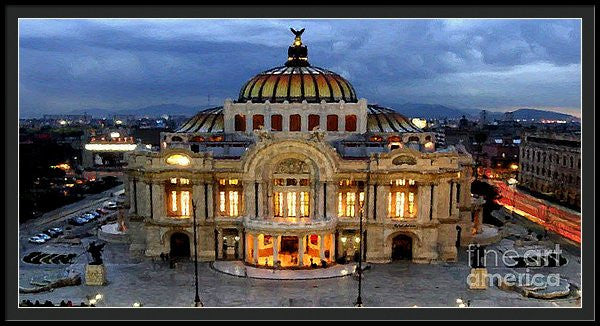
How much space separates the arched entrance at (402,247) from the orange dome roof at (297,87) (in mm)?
16923

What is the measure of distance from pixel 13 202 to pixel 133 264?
2778 centimetres

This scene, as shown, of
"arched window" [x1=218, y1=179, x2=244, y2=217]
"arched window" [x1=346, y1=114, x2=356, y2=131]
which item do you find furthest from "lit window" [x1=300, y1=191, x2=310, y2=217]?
"arched window" [x1=346, y1=114, x2=356, y2=131]

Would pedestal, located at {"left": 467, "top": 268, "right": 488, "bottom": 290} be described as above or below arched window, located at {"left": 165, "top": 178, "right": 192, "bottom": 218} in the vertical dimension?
below

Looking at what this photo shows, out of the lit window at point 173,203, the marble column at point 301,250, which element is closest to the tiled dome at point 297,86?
the lit window at point 173,203

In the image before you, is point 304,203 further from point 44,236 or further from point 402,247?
point 44,236

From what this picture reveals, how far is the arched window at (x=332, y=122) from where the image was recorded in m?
63.8

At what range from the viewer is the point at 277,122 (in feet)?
210

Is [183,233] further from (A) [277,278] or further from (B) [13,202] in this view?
(B) [13,202]

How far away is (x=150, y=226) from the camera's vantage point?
55.4m

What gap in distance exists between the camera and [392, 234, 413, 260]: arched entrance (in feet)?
181

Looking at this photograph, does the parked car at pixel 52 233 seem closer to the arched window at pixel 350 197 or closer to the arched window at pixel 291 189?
the arched window at pixel 291 189

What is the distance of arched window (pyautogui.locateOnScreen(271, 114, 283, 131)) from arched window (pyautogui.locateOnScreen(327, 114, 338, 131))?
4753 millimetres

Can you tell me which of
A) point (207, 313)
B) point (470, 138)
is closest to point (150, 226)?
point (207, 313)

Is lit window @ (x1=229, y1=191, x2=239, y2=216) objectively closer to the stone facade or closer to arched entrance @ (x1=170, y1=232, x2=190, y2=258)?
arched entrance @ (x1=170, y1=232, x2=190, y2=258)
